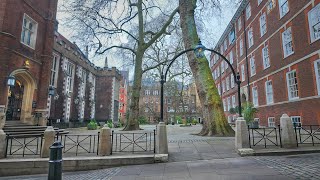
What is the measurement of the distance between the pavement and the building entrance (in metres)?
13.4

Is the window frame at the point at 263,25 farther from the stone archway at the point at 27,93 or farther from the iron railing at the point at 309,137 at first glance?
the stone archway at the point at 27,93

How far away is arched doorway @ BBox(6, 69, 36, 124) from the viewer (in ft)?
56.4

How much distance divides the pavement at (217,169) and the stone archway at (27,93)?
11816mm

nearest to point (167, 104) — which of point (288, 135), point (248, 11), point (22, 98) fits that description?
point (248, 11)

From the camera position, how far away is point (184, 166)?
6.67 m

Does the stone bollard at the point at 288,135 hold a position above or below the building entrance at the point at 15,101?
below

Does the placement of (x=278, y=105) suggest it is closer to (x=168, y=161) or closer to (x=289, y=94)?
(x=289, y=94)

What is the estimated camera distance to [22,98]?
58.7 ft

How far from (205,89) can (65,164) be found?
8.45 meters

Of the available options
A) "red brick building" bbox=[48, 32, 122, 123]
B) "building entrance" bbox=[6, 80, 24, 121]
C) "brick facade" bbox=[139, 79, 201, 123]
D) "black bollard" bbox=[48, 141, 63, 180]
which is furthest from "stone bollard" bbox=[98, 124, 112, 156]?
"brick facade" bbox=[139, 79, 201, 123]

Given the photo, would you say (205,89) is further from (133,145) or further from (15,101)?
(15,101)

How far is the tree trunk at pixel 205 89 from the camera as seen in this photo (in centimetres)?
1236

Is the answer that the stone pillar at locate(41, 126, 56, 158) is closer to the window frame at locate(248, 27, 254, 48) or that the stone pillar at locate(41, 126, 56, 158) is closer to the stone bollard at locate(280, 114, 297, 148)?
the stone bollard at locate(280, 114, 297, 148)

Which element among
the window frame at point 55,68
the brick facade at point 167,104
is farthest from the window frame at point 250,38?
the brick facade at point 167,104
